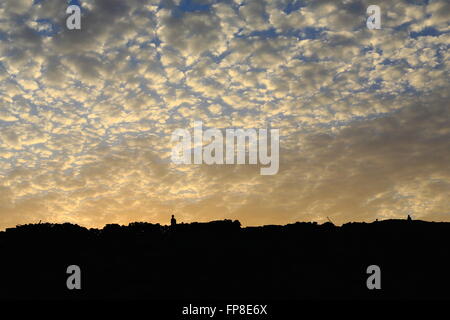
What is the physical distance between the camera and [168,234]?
21422 millimetres

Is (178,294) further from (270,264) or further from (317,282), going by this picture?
(317,282)

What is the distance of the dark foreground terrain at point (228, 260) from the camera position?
20125mm

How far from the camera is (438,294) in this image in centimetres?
1984

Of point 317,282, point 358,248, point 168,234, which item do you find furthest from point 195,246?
point 358,248

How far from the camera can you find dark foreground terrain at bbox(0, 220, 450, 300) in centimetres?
2012

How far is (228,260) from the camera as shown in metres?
20.7
